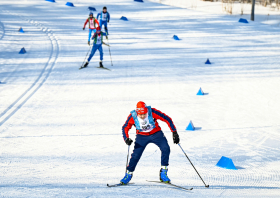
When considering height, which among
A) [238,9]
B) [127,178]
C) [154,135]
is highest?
[238,9]

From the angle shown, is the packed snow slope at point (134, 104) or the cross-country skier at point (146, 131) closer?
the cross-country skier at point (146, 131)

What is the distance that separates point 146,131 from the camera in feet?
17.7

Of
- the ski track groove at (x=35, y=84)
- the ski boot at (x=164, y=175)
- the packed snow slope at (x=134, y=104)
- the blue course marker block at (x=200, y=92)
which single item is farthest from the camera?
the blue course marker block at (x=200, y=92)

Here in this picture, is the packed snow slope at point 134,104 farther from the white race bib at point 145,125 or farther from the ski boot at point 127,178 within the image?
the white race bib at point 145,125

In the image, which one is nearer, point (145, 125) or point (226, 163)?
point (145, 125)

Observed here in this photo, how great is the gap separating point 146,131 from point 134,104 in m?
4.66

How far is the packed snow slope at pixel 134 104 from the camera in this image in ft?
19.6

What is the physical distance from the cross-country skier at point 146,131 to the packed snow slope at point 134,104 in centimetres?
37

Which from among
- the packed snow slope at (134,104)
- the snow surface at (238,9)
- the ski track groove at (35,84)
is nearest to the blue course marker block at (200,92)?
the packed snow slope at (134,104)

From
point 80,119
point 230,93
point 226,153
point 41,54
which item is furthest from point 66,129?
point 41,54

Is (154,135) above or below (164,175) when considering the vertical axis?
above

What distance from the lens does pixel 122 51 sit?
16297 millimetres

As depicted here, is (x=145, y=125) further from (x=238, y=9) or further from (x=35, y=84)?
(x=238, y=9)

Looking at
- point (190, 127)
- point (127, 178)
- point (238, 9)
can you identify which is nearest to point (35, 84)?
point (190, 127)
